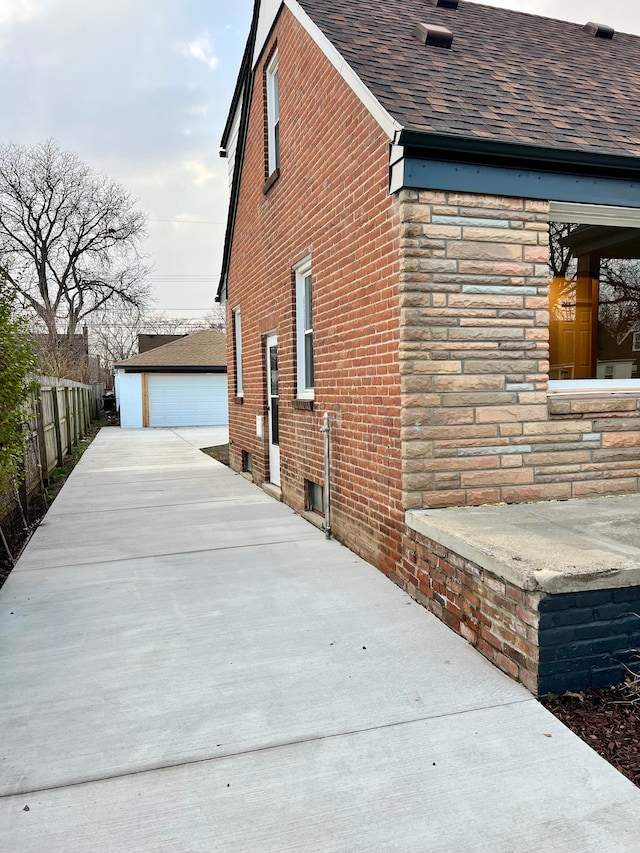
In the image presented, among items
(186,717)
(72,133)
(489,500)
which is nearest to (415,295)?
(489,500)

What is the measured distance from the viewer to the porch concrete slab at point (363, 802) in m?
1.91

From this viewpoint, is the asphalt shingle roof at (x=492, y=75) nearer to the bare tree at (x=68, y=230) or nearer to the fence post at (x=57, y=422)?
the fence post at (x=57, y=422)

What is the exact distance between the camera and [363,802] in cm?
210

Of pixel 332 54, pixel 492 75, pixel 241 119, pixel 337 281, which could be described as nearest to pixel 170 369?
pixel 241 119

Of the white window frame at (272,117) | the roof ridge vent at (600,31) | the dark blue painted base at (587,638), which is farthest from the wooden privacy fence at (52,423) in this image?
the roof ridge vent at (600,31)

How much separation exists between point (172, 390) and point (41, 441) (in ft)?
51.9

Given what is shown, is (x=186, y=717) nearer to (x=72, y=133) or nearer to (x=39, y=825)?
(x=39, y=825)

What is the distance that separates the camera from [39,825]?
2.03 m

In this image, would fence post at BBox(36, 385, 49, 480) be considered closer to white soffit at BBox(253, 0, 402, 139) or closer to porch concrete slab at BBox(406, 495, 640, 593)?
white soffit at BBox(253, 0, 402, 139)

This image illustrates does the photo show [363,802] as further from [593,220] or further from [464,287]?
[593,220]

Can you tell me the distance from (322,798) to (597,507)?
295 cm

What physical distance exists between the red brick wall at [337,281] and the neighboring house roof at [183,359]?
633 inches

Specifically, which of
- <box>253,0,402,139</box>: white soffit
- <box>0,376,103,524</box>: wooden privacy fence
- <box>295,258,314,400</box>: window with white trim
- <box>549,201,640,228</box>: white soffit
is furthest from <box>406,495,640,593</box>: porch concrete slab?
<box>0,376,103,524</box>: wooden privacy fence

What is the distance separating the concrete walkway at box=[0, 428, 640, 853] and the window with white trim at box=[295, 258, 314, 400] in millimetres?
2742
